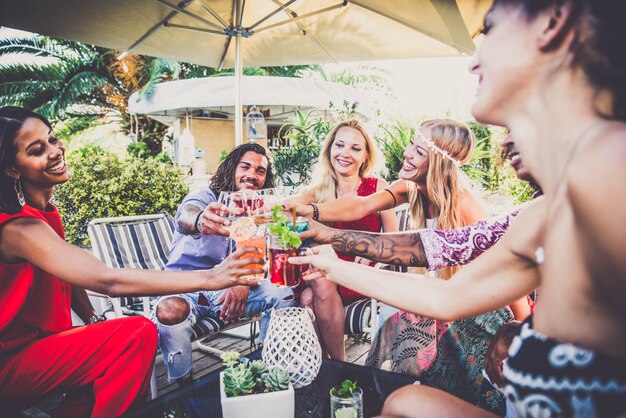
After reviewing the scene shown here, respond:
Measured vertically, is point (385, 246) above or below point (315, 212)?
below

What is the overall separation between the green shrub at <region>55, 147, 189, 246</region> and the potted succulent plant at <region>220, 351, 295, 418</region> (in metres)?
4.52

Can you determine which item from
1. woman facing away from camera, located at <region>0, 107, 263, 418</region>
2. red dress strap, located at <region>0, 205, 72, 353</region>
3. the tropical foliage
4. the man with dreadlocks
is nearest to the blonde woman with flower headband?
the man with dreadlocks

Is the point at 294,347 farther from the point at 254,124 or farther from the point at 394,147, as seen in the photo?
the point at 254,124

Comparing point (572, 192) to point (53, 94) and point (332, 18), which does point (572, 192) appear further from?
point (53, 94)

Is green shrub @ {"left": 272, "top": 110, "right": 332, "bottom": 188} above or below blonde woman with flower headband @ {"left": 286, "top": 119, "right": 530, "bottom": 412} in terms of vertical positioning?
above

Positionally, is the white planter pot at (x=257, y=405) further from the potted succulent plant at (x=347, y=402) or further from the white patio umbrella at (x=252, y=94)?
the white patio umbrella at (x=252, y=94)

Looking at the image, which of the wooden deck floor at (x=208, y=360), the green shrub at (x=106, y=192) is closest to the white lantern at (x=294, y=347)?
the wooden deck floor at (x=208, y=360)

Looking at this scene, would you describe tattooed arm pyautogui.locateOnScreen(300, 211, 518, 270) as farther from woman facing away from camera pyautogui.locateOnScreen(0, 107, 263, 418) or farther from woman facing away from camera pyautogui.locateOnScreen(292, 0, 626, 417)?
woman facing away from camera pyautogui.locateOnScreen(292, 0, 626, 417)

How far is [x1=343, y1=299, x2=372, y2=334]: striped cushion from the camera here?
3.32 meters

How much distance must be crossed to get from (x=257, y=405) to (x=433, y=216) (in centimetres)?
221

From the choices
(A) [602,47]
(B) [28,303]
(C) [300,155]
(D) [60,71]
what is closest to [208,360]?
(B) [28,303]

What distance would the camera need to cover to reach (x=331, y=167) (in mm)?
4324

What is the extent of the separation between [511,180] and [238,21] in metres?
5.69

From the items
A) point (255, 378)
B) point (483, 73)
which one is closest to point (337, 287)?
point (255, 378)
